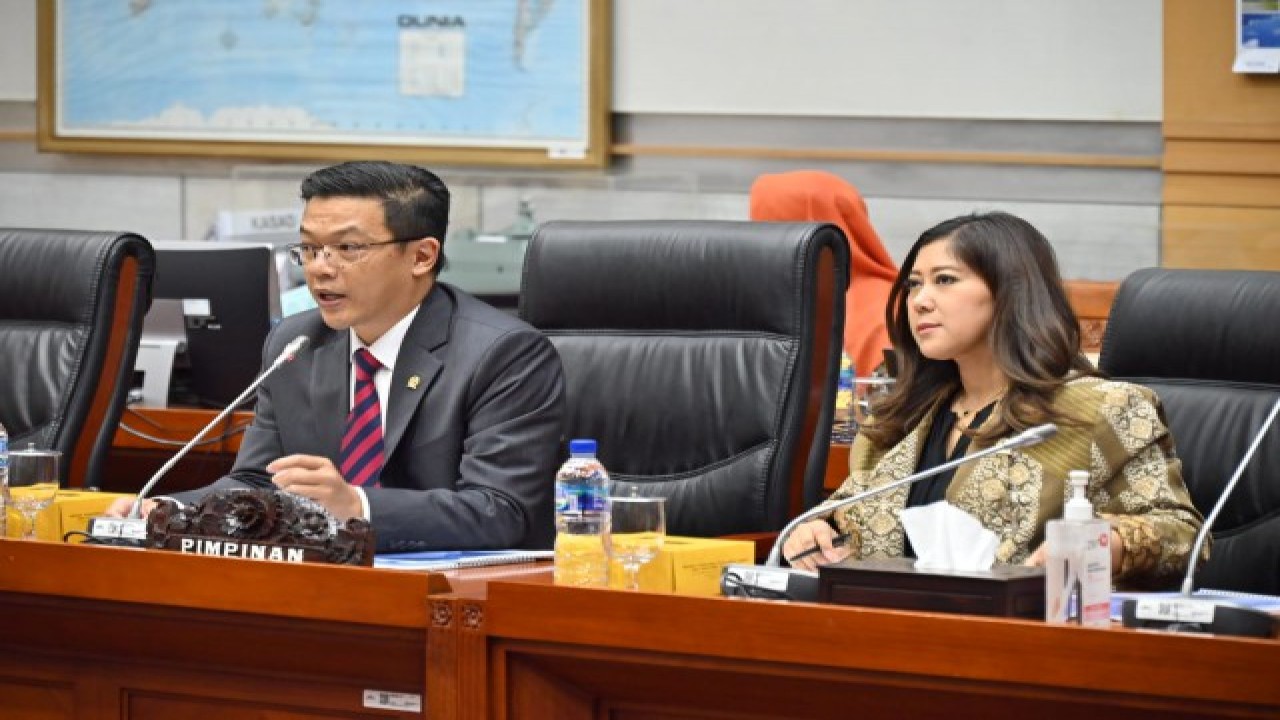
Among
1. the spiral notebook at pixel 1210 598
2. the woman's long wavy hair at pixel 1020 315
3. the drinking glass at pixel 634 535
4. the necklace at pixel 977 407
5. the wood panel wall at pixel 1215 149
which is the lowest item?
the spiral notebook at pixel 1210 598

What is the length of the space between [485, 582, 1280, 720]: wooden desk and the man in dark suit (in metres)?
0.63

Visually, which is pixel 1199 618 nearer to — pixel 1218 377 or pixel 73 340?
pixel 1218 377

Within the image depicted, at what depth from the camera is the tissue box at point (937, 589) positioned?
1.84 metres

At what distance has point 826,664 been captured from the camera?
1859 millimetres

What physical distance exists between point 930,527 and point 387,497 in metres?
0.87

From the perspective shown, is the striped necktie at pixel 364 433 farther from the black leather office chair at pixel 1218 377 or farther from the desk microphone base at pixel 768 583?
the black leather office chair at pixel 1218 377

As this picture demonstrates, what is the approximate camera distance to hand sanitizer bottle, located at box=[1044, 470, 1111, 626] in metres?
1.81

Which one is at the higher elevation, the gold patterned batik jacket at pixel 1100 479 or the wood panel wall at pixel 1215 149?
the wood panel wall at pixel 1215 149


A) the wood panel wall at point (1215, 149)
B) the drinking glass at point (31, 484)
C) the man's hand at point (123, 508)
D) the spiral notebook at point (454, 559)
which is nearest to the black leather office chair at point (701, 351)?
the spiral notebook at point (454, 559)

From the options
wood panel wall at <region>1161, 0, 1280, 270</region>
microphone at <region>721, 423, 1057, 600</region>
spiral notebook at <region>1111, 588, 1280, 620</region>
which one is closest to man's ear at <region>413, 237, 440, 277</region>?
microphone at <region>721, 423, 1057, 600</region>

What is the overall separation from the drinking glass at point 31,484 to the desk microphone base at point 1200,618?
4.76 ft

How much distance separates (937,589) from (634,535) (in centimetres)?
39

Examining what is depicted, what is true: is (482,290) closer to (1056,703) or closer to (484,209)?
(484,209)

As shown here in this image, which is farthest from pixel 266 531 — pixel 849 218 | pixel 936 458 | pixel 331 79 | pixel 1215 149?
pixel 331 79
